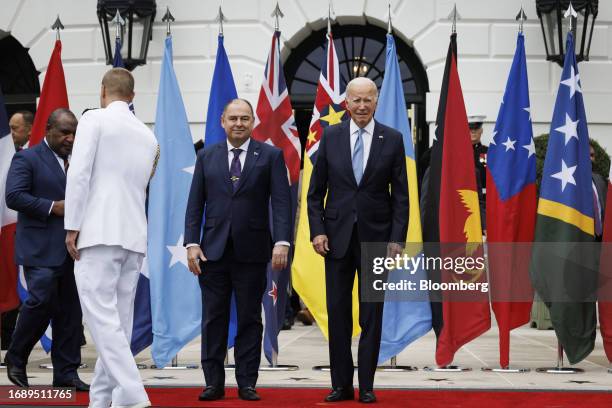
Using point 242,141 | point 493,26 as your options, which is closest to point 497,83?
point 493,26

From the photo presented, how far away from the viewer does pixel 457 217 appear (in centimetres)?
886

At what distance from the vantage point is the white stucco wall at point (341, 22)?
14297mm

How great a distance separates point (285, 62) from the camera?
49.3 ft

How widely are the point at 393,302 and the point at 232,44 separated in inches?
257

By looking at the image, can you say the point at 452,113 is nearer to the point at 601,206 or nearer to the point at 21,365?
the point at 601,206

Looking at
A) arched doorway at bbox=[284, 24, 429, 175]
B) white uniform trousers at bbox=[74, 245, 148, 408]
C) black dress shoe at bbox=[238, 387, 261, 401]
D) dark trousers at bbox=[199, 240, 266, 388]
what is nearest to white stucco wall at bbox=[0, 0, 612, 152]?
arched doorway at bbox=[284, 24, 429, 175]

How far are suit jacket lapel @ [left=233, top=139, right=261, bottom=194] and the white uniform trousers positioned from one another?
1.09 metres

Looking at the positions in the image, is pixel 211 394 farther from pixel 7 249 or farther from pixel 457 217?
pixel 7 249

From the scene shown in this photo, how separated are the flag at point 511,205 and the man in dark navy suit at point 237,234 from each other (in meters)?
2.22

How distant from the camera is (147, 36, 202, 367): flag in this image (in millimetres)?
8797

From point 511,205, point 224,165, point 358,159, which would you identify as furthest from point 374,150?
point 511,205

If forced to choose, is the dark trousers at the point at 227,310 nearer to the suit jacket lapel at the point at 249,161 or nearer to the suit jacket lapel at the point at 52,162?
the suit jacket lapel at the point at 249,161

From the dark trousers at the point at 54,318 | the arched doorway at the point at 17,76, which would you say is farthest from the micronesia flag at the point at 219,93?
the arched doorway at the point at 17,76

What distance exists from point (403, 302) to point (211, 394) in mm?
2207
